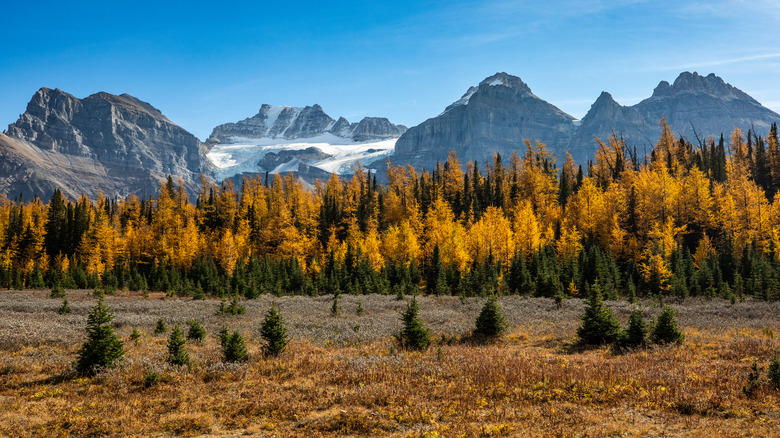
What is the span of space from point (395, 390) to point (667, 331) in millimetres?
13868

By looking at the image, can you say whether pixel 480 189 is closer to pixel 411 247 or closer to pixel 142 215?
pixel 411 247

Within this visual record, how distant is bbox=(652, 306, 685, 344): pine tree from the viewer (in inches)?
725

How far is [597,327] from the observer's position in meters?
19.2

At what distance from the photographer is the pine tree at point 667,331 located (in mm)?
18406

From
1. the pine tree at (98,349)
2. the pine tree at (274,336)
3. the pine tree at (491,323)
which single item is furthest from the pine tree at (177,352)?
the pine tree at (491,323)

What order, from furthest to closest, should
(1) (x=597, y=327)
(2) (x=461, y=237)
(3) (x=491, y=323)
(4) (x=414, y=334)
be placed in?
(2) (x=461, y=237), (3) (x=491, y=323), (1) (x=597, y=327), (4) (x=414, y=334)

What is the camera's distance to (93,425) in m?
9.88

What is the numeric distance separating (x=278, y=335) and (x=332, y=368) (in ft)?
10.8

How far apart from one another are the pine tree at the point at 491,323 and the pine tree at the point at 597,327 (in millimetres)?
3700

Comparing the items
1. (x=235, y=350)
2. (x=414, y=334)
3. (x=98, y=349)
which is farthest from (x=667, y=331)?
(x=98, y=349)

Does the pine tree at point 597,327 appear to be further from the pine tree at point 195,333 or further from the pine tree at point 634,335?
the pine tree at point 195,333

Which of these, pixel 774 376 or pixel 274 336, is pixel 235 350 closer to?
pixel 274 336

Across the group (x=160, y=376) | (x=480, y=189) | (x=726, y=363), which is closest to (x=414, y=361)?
(x=160, y=376)

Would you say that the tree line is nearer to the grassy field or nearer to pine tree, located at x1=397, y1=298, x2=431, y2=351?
the grassy field
